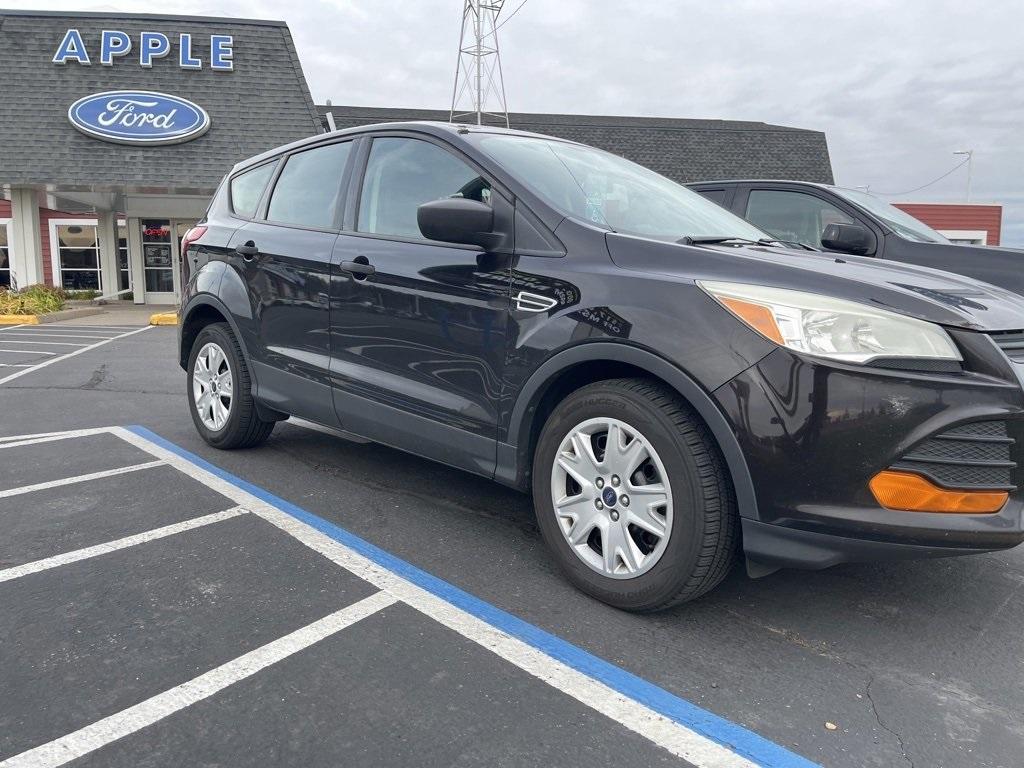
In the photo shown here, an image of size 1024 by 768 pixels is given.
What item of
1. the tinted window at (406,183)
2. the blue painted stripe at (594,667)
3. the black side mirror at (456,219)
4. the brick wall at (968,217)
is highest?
the brick wall at (968,217)

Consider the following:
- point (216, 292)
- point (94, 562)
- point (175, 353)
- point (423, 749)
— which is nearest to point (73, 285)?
point (175, 353)

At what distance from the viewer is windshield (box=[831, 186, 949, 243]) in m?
6.04

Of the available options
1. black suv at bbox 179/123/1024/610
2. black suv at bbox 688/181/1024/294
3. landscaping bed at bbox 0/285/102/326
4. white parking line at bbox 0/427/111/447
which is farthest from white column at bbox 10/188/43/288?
black suv at bbox 179/123/1024/610

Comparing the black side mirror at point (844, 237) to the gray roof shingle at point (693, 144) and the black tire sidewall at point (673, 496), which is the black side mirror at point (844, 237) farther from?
the gray roof shingle at point (693, 144)

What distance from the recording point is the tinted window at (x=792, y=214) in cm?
636

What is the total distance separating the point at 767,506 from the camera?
2.46 meters

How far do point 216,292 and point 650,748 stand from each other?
12.0 ft

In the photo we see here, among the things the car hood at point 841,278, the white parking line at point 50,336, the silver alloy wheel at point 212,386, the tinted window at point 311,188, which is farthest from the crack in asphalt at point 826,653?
the white parking line at point 50,336

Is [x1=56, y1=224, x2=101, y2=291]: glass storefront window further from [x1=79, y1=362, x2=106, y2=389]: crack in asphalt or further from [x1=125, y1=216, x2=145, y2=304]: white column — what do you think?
[x1=79, y1=362, x2=106, y2=389]: crack in asphalt

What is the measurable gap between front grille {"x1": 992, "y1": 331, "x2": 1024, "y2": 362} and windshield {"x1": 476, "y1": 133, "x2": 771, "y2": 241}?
1191mm

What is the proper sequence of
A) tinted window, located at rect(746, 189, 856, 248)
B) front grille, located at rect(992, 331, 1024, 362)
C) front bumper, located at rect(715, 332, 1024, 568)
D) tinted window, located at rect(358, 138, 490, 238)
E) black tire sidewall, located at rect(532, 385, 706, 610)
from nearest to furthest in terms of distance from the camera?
front bumper, located at rect(715, 332, 1024, 568) → front grille, located at rect(992, 331, 1024, 362) → black tire sidewall, located at rect(532, 385, 706, 610) → tinted window, located at rect(358, 138, 490, 238) → tinted window, located at rect(746, 189, 856, 248)

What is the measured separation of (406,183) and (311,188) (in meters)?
0.80

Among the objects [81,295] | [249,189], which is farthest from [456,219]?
[81,295]

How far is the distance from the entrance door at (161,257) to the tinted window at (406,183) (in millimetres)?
16691
